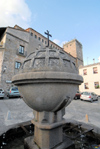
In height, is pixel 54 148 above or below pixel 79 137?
above

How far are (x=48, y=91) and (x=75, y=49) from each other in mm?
35893

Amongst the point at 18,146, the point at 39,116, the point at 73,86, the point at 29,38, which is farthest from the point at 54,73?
the point at 29,38

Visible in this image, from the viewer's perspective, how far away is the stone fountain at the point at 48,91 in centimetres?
144

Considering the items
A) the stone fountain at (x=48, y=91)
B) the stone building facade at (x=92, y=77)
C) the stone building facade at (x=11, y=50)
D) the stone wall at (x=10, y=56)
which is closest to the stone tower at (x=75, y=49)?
the stone building facade at (x=92, y=77)

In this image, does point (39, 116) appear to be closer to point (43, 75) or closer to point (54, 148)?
point (54, 148)

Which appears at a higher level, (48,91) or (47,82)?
(47,82)

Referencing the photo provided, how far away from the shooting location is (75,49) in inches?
1351

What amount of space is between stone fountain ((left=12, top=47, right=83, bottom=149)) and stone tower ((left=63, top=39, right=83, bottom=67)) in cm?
3473

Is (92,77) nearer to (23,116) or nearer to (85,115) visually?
(85,115)

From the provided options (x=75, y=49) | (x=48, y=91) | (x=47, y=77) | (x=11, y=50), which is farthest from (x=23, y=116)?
(x=75, y=49)

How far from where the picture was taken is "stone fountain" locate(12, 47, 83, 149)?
1.44 meters

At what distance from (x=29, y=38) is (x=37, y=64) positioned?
20701 millimetres

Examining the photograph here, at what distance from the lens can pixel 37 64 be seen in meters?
1.58

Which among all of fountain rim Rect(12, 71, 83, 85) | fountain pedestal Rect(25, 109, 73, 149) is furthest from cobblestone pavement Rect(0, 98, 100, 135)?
fountain rim Rect(12, 71, 83, 85)
